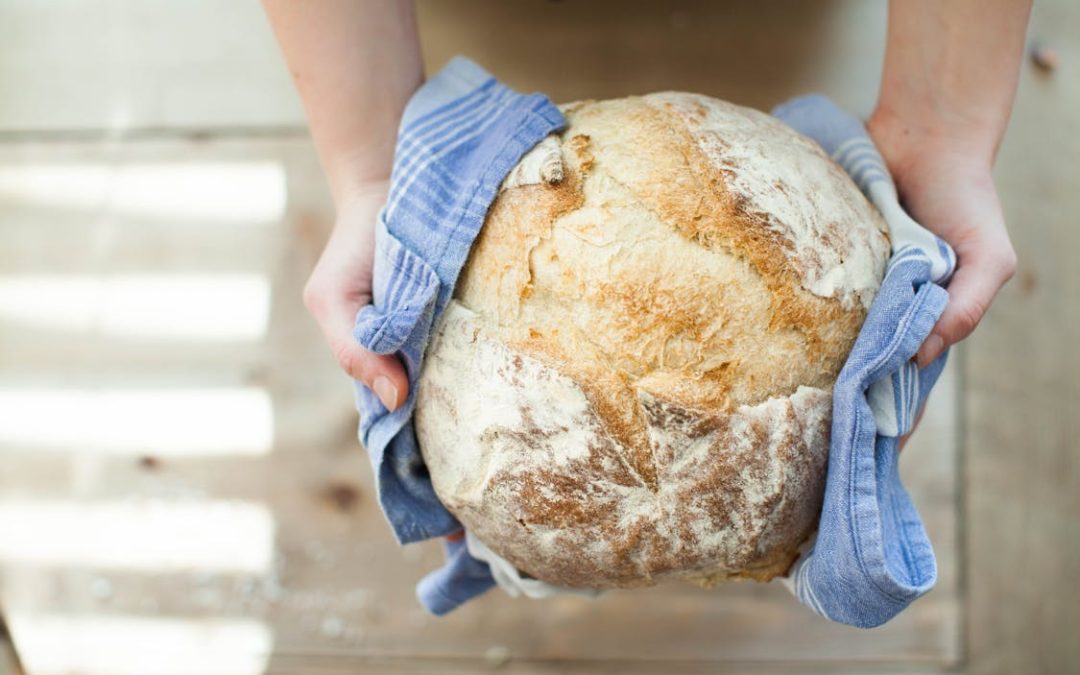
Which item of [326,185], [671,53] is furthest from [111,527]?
[671,53]

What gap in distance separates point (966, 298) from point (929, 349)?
0.29 ft

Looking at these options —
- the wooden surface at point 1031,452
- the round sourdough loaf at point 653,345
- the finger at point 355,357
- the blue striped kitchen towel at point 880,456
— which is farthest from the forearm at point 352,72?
the wooden surface at point 1031,452

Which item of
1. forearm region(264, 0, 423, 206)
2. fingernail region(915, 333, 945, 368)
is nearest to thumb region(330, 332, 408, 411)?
forearm region(264, 0, 423, 206)

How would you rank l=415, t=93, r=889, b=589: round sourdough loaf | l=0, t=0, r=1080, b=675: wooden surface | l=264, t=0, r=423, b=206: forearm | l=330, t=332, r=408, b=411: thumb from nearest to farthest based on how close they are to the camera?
l=415, t=93, r=889, b=589: round sourdough loaf
l=330, t=332, r=408, b=411: thumb
l=264, t=0, r=423, b=206: forearm
l=0, t=0, r=1080, b=675: wooden surface

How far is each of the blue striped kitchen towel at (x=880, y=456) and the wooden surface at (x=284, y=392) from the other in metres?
0.57

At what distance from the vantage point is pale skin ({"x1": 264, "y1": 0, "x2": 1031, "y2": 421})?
105cm

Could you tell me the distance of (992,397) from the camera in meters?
1.49

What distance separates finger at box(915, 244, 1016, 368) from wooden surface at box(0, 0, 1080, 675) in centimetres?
49

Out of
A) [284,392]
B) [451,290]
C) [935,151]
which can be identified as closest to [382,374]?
[451,290]

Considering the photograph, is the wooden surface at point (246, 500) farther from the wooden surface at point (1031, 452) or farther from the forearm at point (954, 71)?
the forearm at point (954, 71)

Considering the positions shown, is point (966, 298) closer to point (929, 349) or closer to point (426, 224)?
point (929, 349)

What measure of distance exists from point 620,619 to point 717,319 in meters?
0.84

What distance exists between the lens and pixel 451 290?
918mm

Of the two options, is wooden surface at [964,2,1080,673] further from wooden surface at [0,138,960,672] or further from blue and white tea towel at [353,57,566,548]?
blue and white tea towel at [353,57,566,548]
